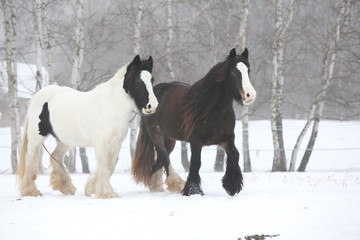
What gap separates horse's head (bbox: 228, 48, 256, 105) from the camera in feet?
16.4

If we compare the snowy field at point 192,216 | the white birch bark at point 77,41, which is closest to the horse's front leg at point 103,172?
the snowy field at point 192,216

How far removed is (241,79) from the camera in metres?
5.17

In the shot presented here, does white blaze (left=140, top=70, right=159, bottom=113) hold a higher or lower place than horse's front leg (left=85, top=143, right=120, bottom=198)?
higher

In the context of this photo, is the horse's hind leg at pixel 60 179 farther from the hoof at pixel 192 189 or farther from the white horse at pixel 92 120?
the hoof at pixel 192 189

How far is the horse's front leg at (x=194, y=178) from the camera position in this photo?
5.37 metres

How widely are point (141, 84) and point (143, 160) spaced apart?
1567 millimetres

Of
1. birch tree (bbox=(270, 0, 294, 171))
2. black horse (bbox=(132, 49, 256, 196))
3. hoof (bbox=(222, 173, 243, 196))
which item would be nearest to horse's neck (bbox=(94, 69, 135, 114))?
black horse (bbox=(132, 49, 256, 196))

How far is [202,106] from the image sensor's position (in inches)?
216

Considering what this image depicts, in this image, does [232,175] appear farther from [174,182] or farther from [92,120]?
[92,120]

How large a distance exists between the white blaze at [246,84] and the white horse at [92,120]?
1.14 m

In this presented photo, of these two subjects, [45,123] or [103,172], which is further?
[45,123]

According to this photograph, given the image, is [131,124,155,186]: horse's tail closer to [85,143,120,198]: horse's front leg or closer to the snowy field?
the snowy field

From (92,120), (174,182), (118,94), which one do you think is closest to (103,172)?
(92,120)

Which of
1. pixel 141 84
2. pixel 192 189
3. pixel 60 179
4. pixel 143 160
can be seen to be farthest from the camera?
pixel 143 160
